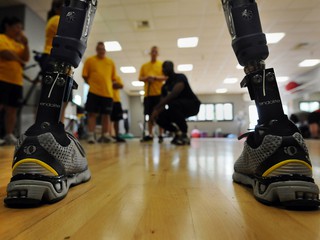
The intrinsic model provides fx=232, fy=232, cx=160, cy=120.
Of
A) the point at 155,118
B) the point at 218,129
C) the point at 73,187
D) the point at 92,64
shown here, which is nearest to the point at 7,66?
the point at 92,64

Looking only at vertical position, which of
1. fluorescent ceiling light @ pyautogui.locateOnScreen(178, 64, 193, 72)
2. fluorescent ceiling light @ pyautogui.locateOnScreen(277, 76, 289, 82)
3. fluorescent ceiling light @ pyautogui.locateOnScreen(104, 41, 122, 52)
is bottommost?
fluorescent ceiling light @ pyautogui.locateOnScreen(277, 76, 289, 82)

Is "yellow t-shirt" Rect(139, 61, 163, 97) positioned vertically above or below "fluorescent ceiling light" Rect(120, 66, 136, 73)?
below

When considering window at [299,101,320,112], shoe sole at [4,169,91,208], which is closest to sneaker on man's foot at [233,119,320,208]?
shoe sole at [4,169,91,208]

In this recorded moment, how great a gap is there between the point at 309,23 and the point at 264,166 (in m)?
5.70

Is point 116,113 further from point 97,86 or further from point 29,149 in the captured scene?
point 29,149

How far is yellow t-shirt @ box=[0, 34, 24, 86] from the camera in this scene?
2533 mm

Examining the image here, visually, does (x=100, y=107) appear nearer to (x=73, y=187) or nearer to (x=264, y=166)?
(x=73, y=187)

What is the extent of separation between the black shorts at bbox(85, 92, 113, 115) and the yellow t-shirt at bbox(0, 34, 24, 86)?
0.80 metres

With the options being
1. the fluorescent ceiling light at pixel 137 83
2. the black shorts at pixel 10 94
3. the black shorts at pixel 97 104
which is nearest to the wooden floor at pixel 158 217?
the black shorts at pixel 10 94

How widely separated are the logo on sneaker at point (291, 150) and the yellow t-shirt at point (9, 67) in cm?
289

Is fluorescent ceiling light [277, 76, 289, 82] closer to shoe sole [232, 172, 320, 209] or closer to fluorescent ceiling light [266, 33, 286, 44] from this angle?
fluorescent ceiling light [266, 33, 286, 44]

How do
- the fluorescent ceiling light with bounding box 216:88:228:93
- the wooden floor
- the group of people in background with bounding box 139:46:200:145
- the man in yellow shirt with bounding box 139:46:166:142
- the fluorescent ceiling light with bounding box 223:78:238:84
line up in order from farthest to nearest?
the fluorescent ceiling light with bounding box 216:88:228:93 → the fluorescent ceiling light with bounding box 223:78:238:84 → the man in yellow shirt with bounding box 139:46:166:142 → the group of people in background with bounding box 139:46:200:145 → the wooden floor

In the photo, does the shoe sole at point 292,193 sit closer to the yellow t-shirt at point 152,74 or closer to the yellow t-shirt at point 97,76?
the yellow t-shirt at point 97,76

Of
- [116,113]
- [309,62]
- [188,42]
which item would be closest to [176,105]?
[116,113]
